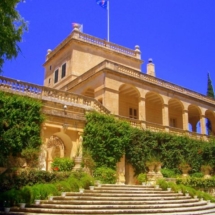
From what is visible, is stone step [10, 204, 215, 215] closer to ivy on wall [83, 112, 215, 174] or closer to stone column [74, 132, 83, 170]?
stone column [74, 132, 83, 170]

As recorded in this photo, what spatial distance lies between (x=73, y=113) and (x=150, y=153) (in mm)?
6887

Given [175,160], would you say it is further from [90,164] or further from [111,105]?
[90,164]

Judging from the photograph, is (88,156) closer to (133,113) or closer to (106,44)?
(133,113)

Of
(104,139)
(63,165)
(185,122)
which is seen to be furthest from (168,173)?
(63,165)

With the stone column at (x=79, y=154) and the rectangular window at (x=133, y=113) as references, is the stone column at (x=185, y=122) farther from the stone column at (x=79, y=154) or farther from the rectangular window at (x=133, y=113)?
the stone column at (x=79, y=154)

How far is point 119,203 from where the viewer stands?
38.7 ft

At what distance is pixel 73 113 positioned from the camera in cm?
1803

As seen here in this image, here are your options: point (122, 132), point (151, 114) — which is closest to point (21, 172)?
point (122, 132)

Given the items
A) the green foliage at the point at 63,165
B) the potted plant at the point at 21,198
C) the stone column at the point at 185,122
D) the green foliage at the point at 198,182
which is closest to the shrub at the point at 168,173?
the green foliage at the point at 198,182

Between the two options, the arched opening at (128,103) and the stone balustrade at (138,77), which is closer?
the stone balustrade at (138,77)

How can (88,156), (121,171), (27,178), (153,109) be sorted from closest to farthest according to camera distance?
(27,178), (88,156), (121,171), (153,109)

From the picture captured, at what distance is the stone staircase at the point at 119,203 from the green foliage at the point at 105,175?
220 centimetres

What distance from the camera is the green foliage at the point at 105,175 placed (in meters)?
16.8

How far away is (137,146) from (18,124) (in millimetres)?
8632
